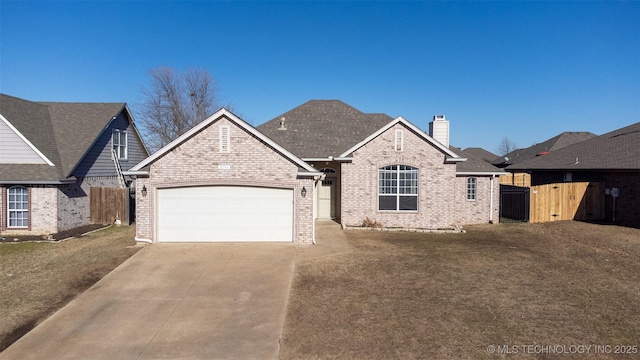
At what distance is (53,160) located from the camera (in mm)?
16578

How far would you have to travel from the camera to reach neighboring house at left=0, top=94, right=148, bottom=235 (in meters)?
15.9

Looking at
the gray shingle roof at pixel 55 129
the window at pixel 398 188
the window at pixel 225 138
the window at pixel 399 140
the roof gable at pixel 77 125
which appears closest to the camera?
the window at pixel 225 138

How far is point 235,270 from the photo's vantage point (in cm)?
1044

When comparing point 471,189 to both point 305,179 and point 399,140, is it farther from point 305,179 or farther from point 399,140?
point 305,179

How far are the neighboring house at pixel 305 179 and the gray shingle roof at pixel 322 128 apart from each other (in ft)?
0.19

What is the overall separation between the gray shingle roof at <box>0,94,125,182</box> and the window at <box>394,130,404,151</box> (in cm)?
1505

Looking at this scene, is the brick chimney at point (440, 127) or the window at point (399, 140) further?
the brick chimney at point (440, 127)

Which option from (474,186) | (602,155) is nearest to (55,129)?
(474,186)

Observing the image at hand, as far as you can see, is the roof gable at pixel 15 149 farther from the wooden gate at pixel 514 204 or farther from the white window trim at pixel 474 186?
the wooden gate at pixel 514 204

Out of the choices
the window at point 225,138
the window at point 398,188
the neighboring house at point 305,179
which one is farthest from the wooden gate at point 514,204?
the window at point 225,138

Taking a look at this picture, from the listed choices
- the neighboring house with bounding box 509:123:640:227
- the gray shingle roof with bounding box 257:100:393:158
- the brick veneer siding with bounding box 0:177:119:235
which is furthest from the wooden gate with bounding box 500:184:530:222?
the brick veneer siding with bounding box 0:177:119:235

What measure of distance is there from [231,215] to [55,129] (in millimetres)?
12763

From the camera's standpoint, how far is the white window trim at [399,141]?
53.7 ft

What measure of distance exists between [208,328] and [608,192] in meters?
21.3
